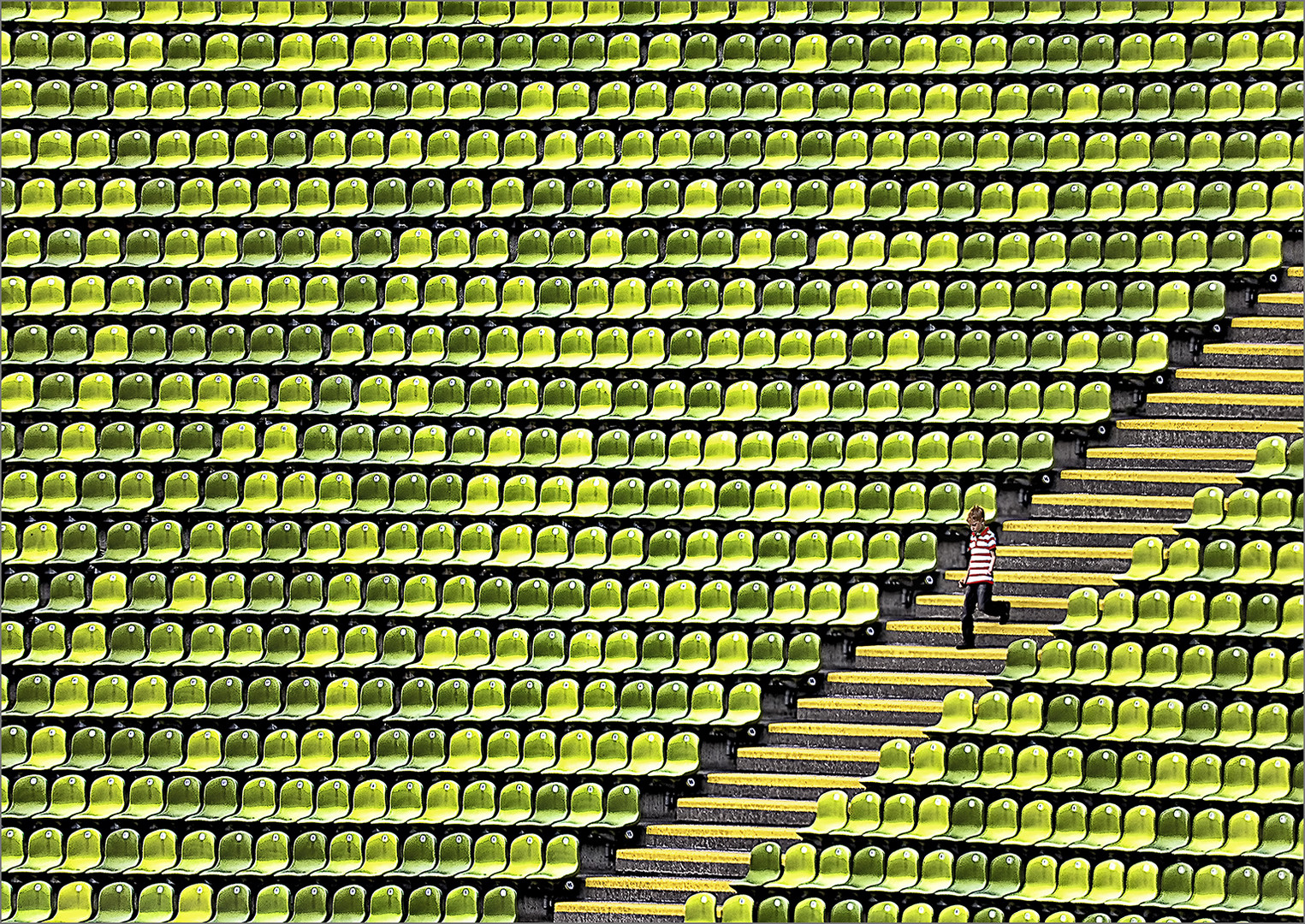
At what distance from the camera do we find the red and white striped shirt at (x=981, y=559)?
11125 mm

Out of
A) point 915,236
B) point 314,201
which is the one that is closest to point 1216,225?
point 915,236

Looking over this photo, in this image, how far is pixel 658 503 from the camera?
1173 cm

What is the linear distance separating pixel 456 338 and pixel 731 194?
5.01 ft

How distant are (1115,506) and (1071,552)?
0.31 meters

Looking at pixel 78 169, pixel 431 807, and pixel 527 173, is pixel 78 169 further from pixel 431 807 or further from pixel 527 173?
pixel 431 807

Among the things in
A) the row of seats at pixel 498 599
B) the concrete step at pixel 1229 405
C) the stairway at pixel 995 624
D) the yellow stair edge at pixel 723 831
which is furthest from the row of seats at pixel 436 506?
the yellow stair edge at pixel 723 831

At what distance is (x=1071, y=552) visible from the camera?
11.5 meters

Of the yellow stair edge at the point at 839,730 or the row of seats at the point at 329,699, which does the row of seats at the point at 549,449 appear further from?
the yellow stair edge at the point at 839,730

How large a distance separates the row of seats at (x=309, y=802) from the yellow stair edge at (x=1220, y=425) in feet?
9.74

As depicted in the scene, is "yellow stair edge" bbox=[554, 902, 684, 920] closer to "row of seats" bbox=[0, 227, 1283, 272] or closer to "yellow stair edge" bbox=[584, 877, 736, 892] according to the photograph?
"yellow stair edge" bbox=[584, 877, 736, 892]

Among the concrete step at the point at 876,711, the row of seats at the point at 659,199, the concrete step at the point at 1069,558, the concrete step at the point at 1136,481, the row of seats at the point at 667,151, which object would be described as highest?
the row of seats at the point at 667,151

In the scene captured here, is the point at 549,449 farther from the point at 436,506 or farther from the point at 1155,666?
the point at 1155,666

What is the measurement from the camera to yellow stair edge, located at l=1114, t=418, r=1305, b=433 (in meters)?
11.5

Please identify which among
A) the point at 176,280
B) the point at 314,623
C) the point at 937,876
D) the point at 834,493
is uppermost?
the point at 176,280
